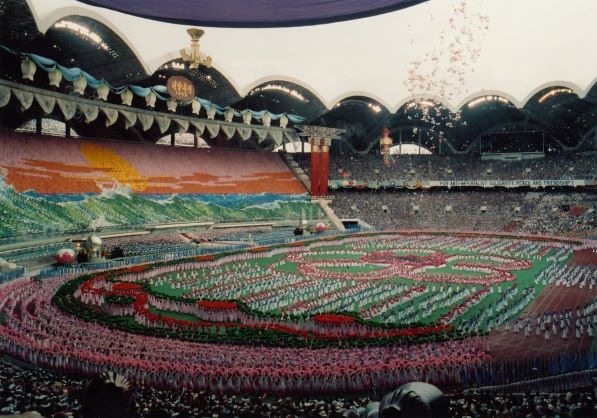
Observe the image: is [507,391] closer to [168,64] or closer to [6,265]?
[6,265]

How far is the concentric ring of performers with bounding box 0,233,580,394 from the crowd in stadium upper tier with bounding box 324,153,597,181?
2941 centimetres

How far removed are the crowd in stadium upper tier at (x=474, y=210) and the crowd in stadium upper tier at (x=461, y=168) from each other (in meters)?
2.42

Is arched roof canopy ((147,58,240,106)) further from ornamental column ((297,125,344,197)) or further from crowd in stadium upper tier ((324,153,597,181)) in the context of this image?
crowd in stadium upper tier ((324,153,597,181))

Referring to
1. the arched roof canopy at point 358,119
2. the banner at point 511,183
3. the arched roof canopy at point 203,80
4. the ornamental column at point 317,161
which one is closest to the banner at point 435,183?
the banner at point 511,183

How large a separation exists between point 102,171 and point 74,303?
27.3 meters

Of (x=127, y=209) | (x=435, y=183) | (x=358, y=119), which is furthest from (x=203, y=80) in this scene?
(x=435, y=183)

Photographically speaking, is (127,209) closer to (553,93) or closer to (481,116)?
(553,93)

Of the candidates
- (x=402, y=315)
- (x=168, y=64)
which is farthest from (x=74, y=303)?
(x=168, y=64)

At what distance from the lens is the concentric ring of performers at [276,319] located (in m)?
12.5

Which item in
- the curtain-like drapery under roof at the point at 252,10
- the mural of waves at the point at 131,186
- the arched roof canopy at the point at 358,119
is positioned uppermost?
the arched roof canopy at the point at 358,119

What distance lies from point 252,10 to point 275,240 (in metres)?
36.5

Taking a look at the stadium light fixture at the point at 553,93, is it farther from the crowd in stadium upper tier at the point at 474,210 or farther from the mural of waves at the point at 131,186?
the mural of waves at the point at 131,186

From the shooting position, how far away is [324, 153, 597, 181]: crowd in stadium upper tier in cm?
5962

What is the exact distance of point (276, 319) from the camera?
1831 cm
